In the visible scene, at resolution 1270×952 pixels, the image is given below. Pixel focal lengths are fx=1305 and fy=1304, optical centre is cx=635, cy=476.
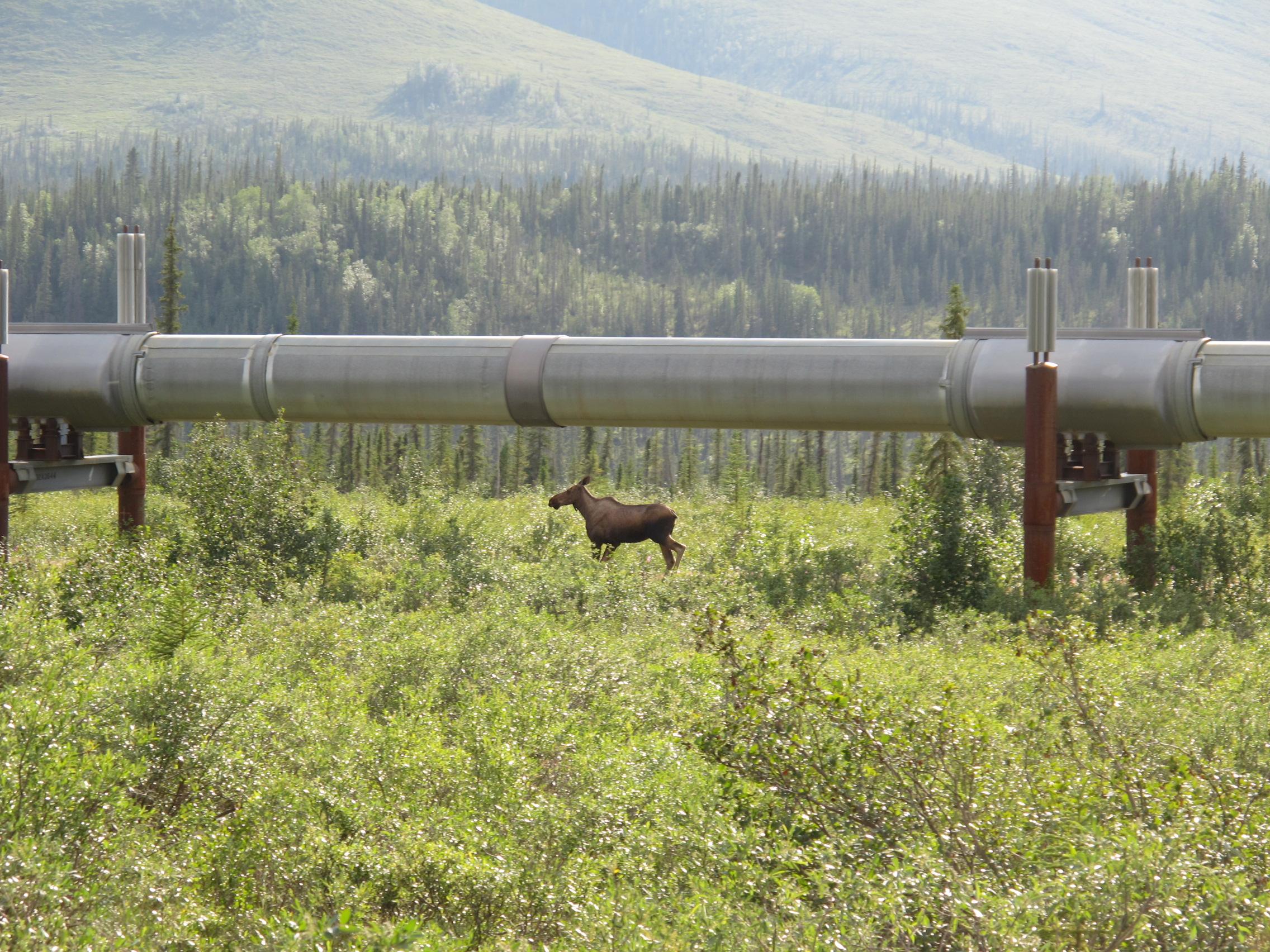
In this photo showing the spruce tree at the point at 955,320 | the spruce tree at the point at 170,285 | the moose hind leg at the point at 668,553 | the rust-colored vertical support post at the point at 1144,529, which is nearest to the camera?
the rust-colored vertical support post at the point at 1144,529

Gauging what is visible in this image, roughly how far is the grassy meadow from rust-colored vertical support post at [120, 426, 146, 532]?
4.96 m

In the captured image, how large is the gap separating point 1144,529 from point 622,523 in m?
7.45

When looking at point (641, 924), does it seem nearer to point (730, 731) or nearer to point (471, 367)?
point (730, 731)

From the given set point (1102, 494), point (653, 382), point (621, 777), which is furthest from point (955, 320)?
point (621, 777)

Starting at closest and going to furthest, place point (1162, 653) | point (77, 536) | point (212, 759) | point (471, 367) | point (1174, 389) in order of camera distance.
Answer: point (212, 759)
point (1162, 653)
point (1174, 389)
point (471, 367)
point (77, 536)

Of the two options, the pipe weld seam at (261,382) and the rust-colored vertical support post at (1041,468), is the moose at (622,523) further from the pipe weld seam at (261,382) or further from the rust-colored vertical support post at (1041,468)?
the rust-colored vertical support post at (1041,468)

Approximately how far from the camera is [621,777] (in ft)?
27.5

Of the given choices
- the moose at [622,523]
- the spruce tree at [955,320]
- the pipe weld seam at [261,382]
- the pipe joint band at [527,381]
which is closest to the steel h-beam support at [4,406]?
the pipe weld seam at [261,382]

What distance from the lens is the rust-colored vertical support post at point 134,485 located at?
20.3m

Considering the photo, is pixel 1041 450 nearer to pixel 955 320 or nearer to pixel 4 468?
pixel 4 468

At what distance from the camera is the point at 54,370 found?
19312mm

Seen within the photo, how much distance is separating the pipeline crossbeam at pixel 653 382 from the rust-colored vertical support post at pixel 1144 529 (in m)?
1.74

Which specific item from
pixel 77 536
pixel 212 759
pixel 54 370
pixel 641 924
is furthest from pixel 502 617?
pixel 77 536

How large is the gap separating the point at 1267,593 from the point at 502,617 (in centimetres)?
981
